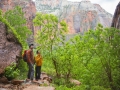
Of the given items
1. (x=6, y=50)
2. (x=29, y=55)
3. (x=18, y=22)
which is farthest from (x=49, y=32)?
(x=18, y=22)

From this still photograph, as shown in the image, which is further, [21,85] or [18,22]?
[18,22]

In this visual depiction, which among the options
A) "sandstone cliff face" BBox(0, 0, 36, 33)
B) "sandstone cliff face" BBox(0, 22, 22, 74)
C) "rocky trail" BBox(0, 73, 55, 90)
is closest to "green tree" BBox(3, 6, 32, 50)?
"sandstone cliff face" BBox(0, 22, 22, 74)

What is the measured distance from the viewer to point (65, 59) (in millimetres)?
18219

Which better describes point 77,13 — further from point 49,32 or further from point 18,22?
point 49,32

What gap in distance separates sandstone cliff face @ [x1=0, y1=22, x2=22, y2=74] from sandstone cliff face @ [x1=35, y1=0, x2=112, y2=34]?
89.5 meters

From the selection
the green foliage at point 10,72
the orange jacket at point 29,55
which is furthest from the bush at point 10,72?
the orange jacket at point 29,55

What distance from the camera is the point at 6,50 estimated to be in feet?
47.4

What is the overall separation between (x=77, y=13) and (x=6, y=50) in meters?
106

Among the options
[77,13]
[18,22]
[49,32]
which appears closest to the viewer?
[49,32]

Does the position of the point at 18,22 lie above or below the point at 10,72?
above

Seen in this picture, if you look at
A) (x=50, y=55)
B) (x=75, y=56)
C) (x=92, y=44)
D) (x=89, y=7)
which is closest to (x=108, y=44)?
(x=92, y=44)

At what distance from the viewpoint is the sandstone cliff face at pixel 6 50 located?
14.0m

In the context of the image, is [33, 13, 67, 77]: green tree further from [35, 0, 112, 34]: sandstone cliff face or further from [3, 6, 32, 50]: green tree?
[35, 0, 112, 34]: sandstone cliff face

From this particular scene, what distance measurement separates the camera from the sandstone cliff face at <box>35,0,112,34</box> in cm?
11025
